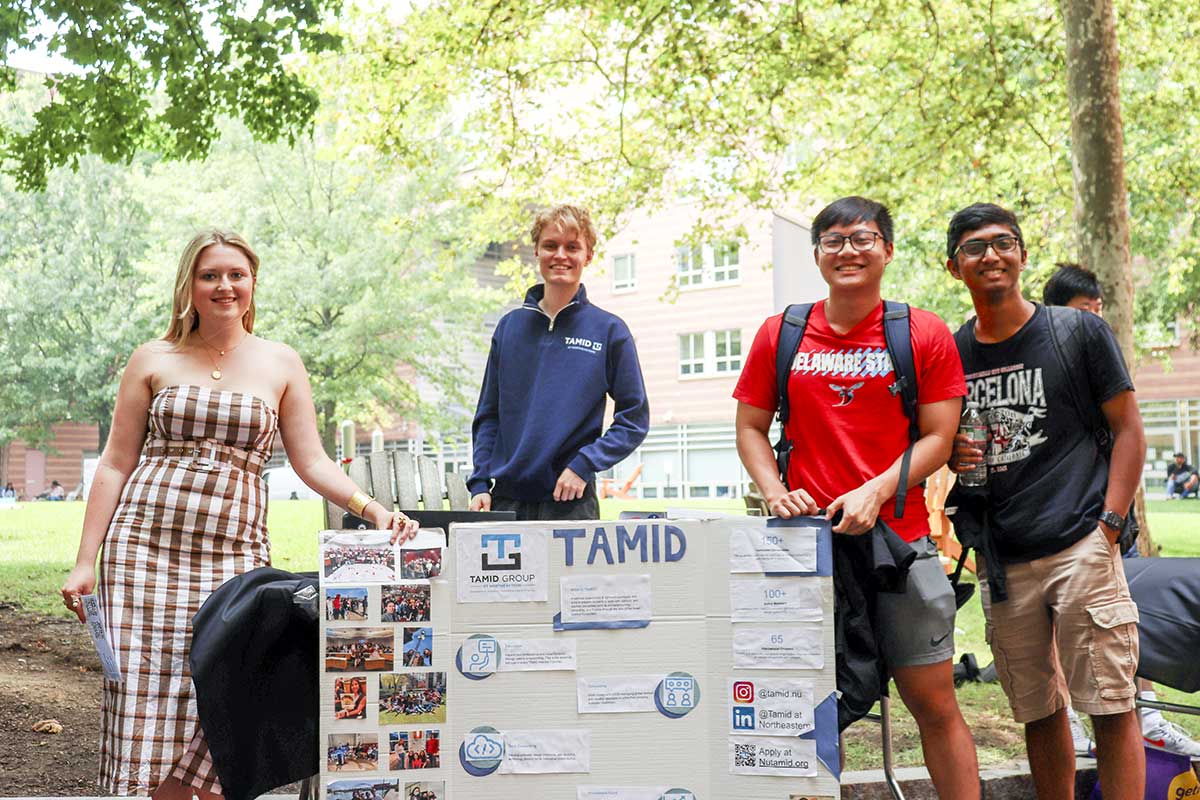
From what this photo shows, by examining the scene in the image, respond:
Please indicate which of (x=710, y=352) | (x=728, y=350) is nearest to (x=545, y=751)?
(x=728, y=350)

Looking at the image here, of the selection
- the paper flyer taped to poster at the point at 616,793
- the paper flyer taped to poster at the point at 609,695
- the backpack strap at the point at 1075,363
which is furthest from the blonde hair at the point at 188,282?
the backpack strap at the point at 1075,363

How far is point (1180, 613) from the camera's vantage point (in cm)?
439

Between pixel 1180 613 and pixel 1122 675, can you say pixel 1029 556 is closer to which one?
pixel 1122 675

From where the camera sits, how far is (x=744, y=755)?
348cm

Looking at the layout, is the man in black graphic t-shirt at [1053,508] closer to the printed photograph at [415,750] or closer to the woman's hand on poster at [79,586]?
the printed photograph at [415,750]

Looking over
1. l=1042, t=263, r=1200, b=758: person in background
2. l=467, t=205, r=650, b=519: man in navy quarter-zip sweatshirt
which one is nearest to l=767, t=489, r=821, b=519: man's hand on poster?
l=467, t=205, r=650, b=519: man in navy quarter-zip sweatshirt

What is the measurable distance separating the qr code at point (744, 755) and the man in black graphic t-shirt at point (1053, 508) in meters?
1.17

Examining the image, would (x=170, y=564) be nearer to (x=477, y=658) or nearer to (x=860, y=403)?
(x=477, y=658)

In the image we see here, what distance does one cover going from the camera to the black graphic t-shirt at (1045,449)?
155 inches

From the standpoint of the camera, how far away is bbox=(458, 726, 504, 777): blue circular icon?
3438mm

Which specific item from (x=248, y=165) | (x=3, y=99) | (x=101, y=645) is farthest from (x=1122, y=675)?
(x=3, y=99)

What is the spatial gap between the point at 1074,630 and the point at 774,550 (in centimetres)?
120

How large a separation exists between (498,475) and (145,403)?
4.20ft

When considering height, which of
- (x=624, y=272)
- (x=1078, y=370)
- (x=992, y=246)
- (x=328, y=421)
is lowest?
(x=1078, y=370)
